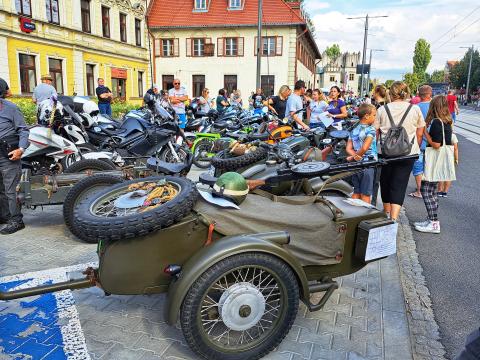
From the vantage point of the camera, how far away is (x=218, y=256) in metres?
2.44

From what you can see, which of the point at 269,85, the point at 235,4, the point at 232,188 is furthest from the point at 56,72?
the point at 232,188

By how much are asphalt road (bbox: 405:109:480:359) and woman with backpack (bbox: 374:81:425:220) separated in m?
0.72

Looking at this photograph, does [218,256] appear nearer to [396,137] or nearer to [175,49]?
[396,137]

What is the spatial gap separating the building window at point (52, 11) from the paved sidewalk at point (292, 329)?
21.9m

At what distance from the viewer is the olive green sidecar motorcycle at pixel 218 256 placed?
2438mm

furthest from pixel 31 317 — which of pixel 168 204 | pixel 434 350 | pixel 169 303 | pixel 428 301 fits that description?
pixel 428 301

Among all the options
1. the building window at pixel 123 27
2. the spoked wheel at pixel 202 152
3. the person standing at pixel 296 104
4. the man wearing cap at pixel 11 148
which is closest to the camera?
the man wearing cap at pixel 11 148

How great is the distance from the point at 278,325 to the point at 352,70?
99948mm

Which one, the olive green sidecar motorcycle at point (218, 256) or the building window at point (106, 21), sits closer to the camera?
the olive green sidecar motorcycle at point (218, 256)

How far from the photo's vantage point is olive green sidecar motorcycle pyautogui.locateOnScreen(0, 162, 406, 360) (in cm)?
244

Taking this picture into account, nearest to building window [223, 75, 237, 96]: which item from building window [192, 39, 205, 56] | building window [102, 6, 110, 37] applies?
building window [192, 39, 205, 56]

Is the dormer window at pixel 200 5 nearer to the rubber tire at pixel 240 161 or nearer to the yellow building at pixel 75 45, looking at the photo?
the yellow building at pixel 75 45

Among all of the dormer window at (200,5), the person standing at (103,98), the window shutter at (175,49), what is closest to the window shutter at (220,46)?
the dormer window at (200,5)

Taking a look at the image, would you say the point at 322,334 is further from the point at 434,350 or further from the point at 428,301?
the point at 428,301
